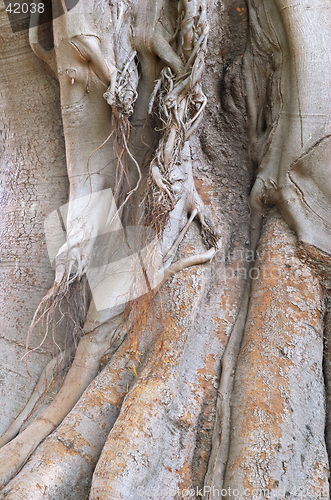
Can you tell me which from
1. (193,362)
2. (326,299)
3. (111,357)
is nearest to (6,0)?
(111,357)

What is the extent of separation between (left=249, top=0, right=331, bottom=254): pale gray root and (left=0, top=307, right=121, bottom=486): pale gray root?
82cm

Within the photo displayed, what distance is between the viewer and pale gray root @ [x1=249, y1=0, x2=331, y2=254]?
192 cm

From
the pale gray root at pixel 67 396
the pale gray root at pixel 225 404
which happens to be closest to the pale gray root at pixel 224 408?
the pale gray root at pixel 225 404

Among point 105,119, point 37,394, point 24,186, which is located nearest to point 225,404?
point 37,394

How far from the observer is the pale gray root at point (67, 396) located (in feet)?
5.30

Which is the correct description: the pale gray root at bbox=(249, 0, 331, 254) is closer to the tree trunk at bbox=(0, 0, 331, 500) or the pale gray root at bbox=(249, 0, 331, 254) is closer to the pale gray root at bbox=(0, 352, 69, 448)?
the tree trunk at bbox=(0, 0, 331, 500)

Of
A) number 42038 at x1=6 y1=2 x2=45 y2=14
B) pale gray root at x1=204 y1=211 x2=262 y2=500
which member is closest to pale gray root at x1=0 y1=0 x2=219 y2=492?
number 42038 at x1=6 y1=2 x2=45 y2=14

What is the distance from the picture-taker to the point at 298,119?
1.97 meters

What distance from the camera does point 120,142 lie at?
1821mm

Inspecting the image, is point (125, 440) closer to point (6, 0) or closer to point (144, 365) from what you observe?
point (144, 365)

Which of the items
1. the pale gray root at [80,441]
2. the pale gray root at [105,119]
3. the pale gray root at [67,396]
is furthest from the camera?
the pale gray root at [105,119]

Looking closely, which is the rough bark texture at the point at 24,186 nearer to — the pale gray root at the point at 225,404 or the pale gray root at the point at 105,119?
the pale gray root at the point at 105,119

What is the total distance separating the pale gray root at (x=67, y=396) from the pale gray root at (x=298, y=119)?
0.82 m

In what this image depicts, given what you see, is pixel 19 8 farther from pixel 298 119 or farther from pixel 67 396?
pixel 67 396
